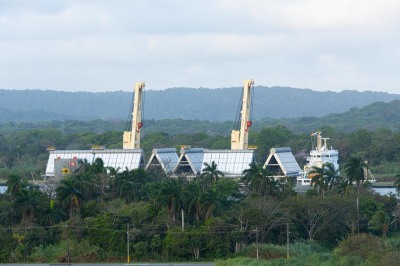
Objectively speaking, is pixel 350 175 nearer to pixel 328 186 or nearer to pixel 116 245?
pixel 328 186

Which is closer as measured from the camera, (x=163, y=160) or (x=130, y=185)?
(x=130, y=185)

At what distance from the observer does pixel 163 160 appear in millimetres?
115125

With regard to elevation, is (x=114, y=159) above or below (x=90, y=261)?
above

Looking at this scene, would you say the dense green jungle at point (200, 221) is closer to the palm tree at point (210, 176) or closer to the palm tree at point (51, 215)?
the palm tree at point (51, 215)

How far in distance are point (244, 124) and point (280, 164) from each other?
19.6 feet

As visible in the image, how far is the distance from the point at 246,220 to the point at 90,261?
10016mm

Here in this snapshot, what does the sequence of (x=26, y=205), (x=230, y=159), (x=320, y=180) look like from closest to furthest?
1. (x=26, y=205)
2. (x=320, y=180)
3. (x=230, y=159)

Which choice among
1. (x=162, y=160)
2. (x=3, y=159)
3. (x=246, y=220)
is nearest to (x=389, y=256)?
(x=246, y=220)

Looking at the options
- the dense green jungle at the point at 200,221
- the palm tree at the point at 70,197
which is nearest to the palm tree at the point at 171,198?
the dense green jungle at the point at 200,221

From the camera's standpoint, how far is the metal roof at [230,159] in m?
110

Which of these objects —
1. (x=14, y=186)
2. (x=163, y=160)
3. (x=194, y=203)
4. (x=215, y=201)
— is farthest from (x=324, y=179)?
(x=163, y=160)

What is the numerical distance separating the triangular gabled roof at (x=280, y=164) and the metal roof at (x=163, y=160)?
9361 millimetres

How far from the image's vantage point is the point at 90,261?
68.7m

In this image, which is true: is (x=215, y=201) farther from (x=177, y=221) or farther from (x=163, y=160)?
(x=163, y=160)
